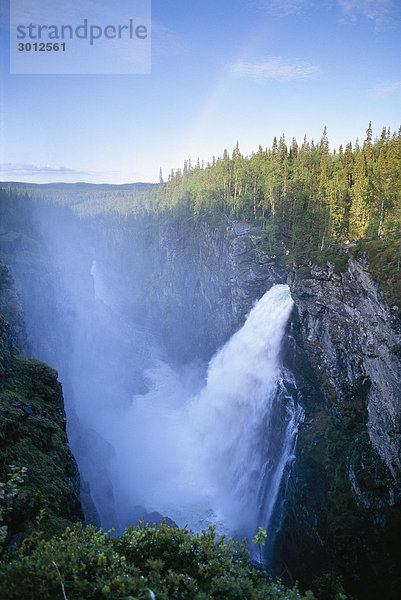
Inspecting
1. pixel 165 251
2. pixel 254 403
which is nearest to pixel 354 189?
pixel 254 403

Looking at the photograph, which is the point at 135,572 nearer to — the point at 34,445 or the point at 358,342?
the point at 34,445

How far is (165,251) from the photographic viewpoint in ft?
311

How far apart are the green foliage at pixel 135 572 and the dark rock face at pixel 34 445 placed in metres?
4.00

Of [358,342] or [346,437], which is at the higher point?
[358,342]

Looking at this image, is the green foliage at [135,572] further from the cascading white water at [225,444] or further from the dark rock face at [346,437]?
the cascading white water at [225,444]

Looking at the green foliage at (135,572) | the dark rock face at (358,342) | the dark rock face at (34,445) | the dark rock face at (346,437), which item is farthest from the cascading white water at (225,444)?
the green foliage at (135,572)

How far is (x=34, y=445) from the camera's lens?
18.7 metres

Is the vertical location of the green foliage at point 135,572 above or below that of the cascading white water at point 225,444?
below

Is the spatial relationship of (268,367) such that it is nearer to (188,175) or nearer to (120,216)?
(188,175)

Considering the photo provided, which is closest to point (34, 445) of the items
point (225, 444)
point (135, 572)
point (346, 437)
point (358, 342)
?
point (135, 572)

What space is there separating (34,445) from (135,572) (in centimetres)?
1213

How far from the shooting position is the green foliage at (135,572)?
8117 millimetres

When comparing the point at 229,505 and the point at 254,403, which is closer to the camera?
the point at 229,505

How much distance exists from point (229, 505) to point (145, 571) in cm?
3038
